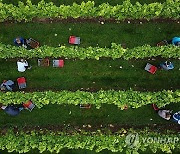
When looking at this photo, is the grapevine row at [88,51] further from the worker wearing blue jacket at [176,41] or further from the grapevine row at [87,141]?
the grapevine row at [87,141]

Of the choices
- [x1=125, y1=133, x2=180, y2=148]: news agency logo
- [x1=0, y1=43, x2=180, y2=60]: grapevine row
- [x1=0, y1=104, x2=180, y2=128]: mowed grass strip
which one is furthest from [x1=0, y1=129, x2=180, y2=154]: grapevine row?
[x1=0, y1=43, x2=180, y2=60]: grapevine row

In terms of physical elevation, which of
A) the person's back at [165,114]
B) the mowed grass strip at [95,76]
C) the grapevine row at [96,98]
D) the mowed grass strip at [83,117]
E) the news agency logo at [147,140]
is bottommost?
the news agency logo at [147,140]

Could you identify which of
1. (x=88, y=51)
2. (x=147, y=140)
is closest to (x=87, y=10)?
(x=88, y=51)

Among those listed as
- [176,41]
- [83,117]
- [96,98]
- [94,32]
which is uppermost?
[94,32]

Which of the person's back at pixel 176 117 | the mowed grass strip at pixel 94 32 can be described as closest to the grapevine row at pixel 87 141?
the person's back at pixel 176 117

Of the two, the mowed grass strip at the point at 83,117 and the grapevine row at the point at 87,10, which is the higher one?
the grapevine row at the point at 87,10

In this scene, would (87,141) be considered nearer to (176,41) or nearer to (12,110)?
(12,110)
